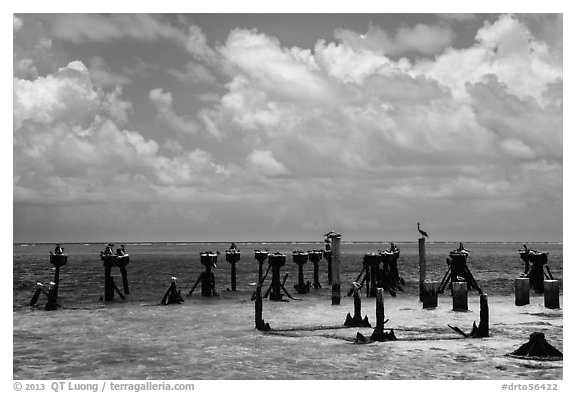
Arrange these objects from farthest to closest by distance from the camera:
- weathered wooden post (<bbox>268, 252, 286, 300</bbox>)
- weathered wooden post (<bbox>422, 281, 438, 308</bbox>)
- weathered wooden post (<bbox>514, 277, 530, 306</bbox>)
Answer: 1. weathered wooden post (<bbox>268, 252, 286, 300</bbox>)
2. weathered wooden post (<bbox>514, 277, 530, 306</bbox>)
3. weathered wooden post (<bbox>422, 281, 438, 308</bbox>)

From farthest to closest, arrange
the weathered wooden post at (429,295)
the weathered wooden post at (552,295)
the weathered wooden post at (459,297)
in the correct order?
the weathered wooden post at (429,295) → the weathered wooden post at (552,295) → the weathered wooden post at (459,297)

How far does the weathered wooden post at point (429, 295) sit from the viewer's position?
99.5ft

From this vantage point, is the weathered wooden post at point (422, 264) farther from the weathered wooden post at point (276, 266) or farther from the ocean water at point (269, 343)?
the weathered wooden post at point (276, 266)

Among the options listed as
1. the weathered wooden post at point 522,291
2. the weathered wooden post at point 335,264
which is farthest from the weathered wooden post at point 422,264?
the weathered wooden post at point 522,291

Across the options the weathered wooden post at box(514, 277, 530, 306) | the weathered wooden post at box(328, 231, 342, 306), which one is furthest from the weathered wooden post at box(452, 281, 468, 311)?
the weathered wooden post at box(328, 231, 342, 306)

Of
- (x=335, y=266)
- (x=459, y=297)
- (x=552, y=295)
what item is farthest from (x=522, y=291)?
(x=335, y=266)

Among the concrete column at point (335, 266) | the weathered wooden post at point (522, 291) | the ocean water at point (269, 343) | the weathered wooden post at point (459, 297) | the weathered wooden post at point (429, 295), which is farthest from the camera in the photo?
the weathered wooden post at point (522, 291)

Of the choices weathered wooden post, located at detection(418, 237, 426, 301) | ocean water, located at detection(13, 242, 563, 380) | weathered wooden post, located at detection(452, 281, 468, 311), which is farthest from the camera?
weathered wooden post, located at detection(418, 237, 426, 301)

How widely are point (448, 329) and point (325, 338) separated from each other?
5040 mm

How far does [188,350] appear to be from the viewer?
68.3 ft

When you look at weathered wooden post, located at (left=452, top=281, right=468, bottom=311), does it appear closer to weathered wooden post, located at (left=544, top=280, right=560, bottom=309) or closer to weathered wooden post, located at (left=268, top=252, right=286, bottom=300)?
weathered wooden post, located at (left=544, top=280, right=560, bottom=309)

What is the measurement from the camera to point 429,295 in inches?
1203

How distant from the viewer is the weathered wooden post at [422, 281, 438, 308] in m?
30.3
